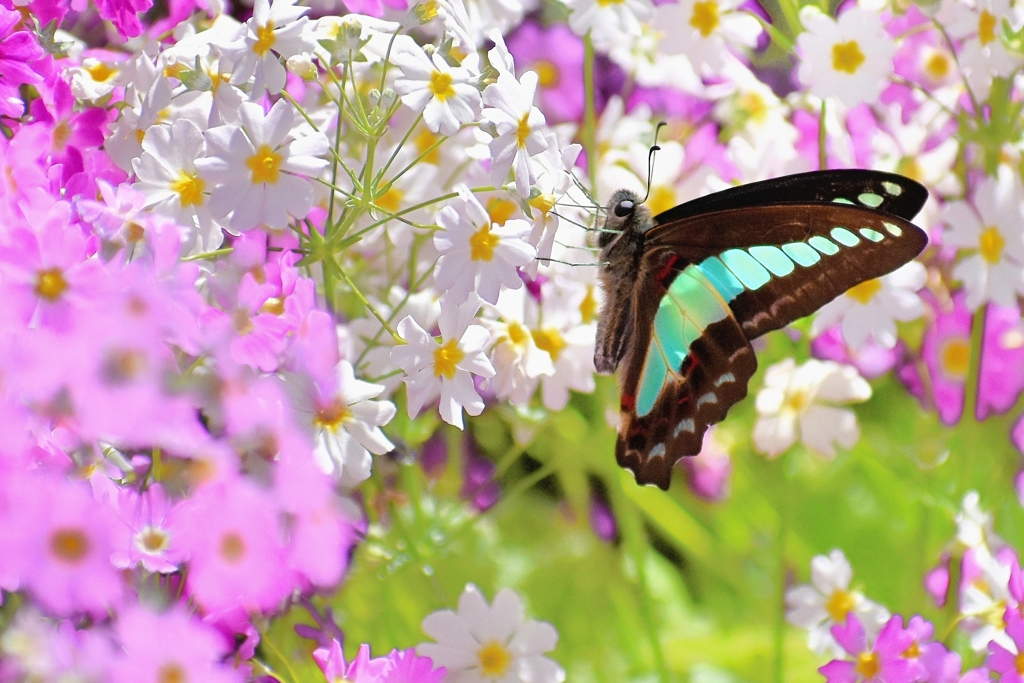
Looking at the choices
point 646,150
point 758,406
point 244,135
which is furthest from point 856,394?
point 244,135

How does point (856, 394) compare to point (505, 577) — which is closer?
point (856, 394)

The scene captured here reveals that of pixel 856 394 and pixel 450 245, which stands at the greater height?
pixel 450 245

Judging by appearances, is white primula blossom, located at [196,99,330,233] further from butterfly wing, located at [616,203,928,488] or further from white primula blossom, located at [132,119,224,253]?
butterfly wing, located at [616,203,928,488]

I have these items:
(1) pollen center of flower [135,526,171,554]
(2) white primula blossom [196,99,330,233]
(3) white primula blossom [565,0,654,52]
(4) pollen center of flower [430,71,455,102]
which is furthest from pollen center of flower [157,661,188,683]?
(3) white primula blossom [565,0,654,52]

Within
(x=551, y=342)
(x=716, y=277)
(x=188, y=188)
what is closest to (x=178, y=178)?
(x=188, y=188)

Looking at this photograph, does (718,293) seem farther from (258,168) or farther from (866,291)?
(258,168)

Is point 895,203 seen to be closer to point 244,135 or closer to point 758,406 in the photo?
point 758,406
